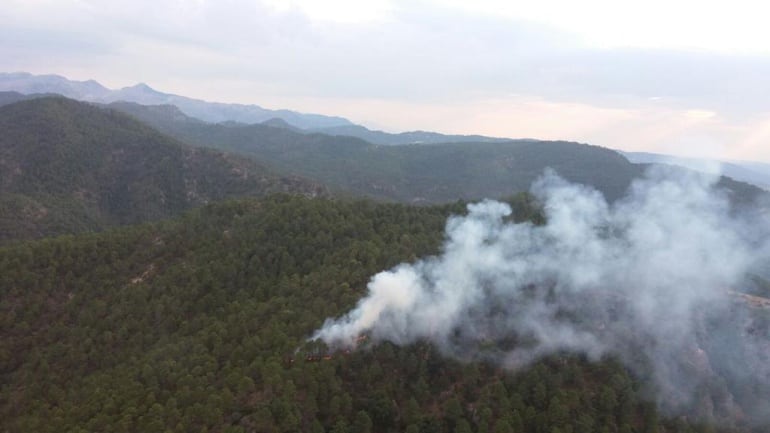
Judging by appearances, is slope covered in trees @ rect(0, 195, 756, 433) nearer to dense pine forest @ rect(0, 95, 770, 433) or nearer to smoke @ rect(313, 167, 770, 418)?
dense pine forest @ rect(0, 95, 770, 433)

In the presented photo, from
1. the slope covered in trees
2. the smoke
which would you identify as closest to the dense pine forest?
the slope covered in trees

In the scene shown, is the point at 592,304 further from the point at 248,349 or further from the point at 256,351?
the point at 248,349

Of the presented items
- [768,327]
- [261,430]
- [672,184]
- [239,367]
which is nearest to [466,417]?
[261,430]

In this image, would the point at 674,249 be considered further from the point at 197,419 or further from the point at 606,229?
the point at 197,419

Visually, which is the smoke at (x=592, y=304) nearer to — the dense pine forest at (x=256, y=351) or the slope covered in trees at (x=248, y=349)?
the dense pine forest at (x=256, y=351)

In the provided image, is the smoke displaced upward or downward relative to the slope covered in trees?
upward

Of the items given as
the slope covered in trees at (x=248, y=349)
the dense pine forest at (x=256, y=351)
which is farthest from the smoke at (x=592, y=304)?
the slope covered in trees at (x=248, y=349)
